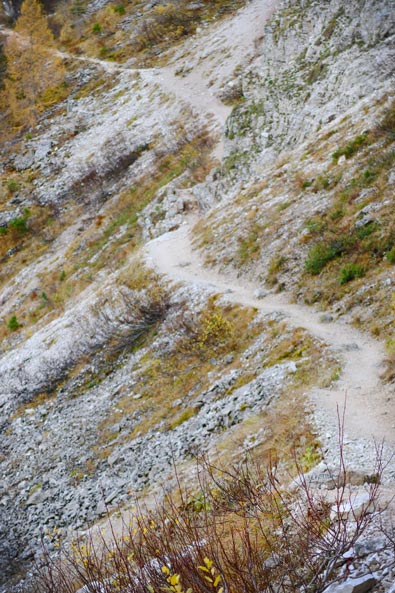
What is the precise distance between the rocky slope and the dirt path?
0.21 ft

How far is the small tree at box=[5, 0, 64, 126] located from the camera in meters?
61.5

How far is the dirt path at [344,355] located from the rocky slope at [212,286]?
0.21 feet

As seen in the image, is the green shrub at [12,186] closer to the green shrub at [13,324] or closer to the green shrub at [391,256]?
the green shrub at [13,324]

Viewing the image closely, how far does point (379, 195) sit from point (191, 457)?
12.0m

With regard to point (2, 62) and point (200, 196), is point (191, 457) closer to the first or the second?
point (200, 196)

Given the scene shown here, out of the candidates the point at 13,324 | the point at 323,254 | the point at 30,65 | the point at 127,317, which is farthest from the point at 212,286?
the point at 30,65

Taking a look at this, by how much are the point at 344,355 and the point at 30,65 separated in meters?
64.2

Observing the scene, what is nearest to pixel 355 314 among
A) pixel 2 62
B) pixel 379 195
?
pixel 379 195

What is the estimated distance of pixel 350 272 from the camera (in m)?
17.4

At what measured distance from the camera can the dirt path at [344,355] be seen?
10789mm

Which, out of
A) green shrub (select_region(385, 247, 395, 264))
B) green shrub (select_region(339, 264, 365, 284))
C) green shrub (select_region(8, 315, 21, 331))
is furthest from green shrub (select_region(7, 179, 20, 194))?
green shrub (select_region(385, 247, 395, 264))

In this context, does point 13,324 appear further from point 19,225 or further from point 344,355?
point 344,355

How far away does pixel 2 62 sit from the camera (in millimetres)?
72250

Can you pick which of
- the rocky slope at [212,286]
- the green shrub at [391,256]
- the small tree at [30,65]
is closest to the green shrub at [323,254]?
the rocky slope at [212,286]
